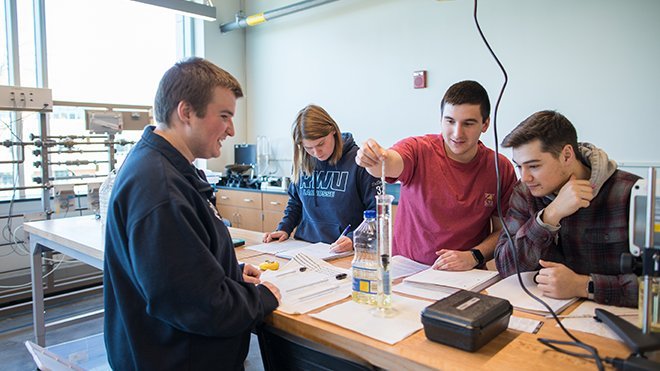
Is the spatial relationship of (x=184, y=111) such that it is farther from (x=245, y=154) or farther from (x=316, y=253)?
(x=245, y=154)

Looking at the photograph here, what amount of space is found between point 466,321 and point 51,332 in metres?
3.13

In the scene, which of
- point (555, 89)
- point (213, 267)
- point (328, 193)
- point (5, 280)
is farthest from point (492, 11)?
point (5, 280)

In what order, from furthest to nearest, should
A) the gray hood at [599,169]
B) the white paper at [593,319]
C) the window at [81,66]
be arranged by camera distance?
the window at [81,66]
the gray hood at [599,169]
the white paper at [593,319]

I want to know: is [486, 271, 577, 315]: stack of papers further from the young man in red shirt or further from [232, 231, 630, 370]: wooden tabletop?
the young man in red shirt

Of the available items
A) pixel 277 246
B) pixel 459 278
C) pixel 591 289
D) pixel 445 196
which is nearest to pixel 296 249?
pixel 277 246

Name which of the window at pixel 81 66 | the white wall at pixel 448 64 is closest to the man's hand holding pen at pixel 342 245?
the white wall at pixel 448 64

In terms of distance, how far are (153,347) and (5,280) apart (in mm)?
3497

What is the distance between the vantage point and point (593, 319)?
113cm

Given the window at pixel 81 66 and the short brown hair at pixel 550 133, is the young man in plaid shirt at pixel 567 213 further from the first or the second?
the window at pixel 81 66

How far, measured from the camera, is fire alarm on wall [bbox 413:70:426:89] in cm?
389

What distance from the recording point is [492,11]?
3.50 m

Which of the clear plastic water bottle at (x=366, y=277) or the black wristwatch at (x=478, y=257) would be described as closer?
the clear plastic water bottle at (x=366, y=277)

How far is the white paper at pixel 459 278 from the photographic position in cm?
138

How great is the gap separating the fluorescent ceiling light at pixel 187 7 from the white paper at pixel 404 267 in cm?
311
